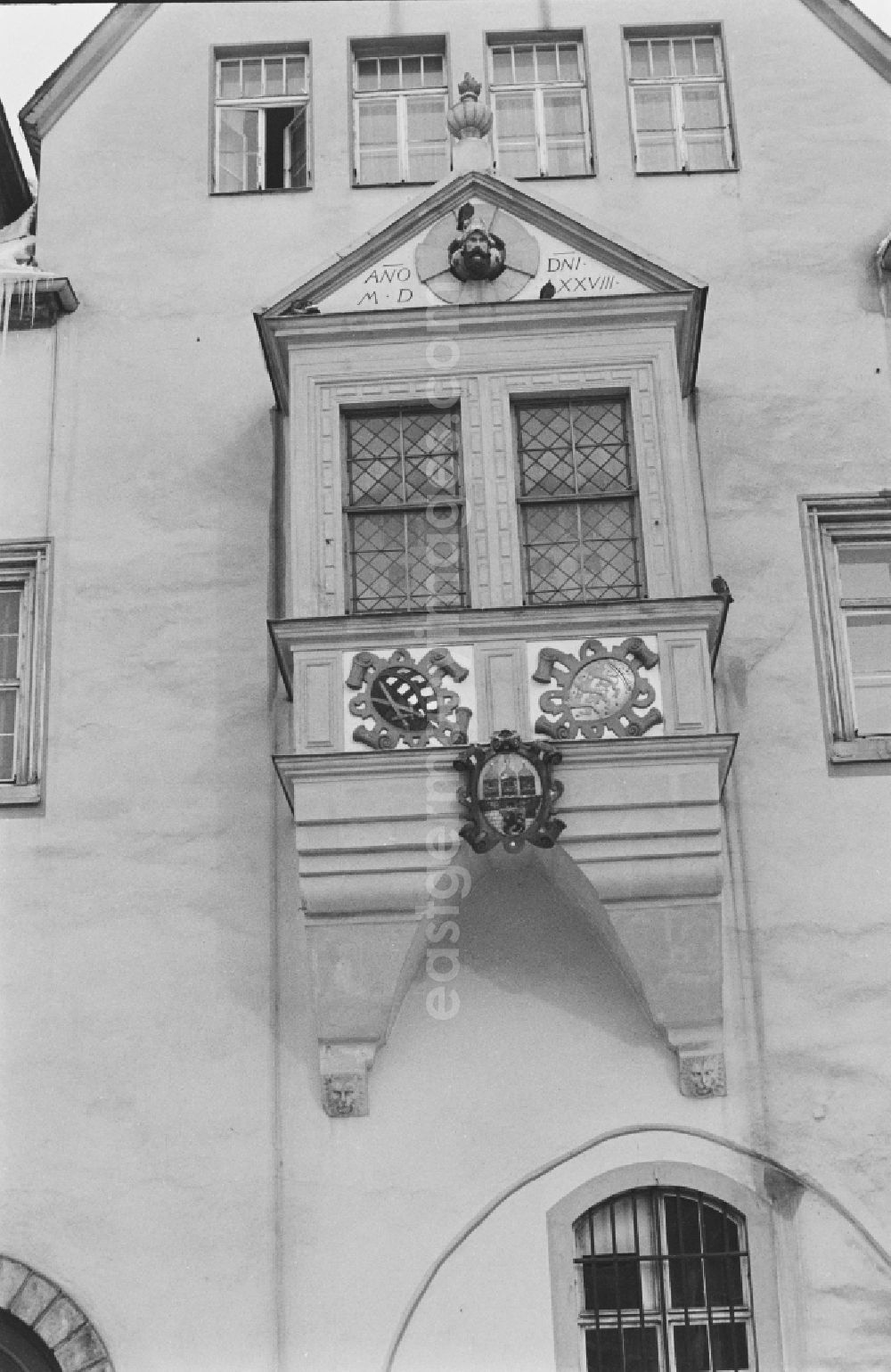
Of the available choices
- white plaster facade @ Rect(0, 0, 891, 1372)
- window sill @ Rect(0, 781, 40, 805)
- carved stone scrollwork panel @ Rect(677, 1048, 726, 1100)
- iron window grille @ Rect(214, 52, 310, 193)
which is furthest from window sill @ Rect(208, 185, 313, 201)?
carved stone scrollwork panel @ Rect(677, 1048, 726, 1100)

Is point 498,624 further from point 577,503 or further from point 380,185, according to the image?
point 380,185

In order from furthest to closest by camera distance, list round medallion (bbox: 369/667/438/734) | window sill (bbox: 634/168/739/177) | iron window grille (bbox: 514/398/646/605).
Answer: window sill (bbox: 634/168/739/177) < iron window grille (bbox: 514/398/646/605) < round medallion (bbox: 369/667/438/734)

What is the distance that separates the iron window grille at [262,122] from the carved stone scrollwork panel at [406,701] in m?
4.21

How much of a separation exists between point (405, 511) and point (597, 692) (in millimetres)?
1733

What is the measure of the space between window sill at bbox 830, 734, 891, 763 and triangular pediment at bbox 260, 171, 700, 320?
10.1 ft

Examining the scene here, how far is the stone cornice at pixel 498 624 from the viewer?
11422mm

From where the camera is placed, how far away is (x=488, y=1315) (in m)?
10.8

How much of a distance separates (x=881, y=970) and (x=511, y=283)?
4.83 meters

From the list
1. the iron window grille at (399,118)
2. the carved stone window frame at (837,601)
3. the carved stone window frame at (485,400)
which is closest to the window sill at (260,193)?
the iron window grille at (399,118)

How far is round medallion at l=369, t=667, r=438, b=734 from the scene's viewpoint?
11391mm

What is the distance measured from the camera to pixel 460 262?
12500mm

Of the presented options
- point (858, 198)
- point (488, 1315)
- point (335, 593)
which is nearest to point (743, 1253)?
point (488, 1315)

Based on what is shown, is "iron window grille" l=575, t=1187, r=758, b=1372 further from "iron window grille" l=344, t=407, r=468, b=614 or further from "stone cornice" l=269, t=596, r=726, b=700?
"iron window grille" l=344, t=407, r=468, b=614

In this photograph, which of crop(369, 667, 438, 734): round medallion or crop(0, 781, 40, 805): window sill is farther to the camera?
crop(0, 781, 40, 805): window sill
